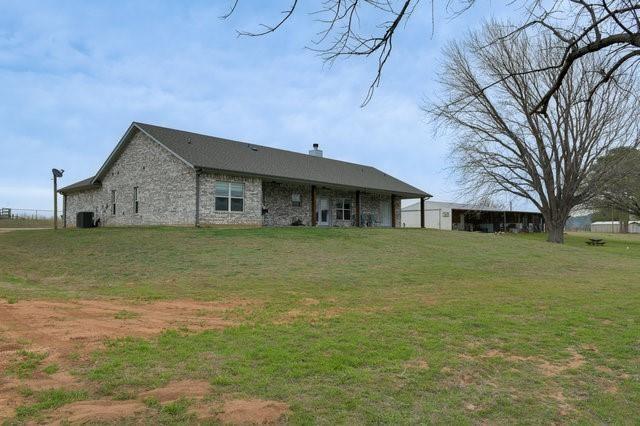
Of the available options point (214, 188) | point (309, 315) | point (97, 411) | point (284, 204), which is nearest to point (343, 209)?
point (284, 204)

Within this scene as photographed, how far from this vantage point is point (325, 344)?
6027 mm

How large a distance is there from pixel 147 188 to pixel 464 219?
3482cm

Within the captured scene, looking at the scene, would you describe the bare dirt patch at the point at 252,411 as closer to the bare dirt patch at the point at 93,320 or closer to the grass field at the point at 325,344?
the grass field at the point at 325,344

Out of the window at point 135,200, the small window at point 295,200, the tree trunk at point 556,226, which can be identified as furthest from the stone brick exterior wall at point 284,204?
the tree trunk at point 556,226

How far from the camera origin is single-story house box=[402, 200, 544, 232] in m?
47.8

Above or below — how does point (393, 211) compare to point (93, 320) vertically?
above

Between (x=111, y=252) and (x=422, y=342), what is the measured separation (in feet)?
43.8

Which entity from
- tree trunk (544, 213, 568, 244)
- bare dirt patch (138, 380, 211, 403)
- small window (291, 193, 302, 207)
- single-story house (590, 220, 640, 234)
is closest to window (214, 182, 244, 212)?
small window (291, 193, 302, 207)

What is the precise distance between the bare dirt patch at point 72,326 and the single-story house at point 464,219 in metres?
38.2

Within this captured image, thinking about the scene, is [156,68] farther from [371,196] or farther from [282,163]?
[371,196]

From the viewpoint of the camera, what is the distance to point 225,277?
12.9 m

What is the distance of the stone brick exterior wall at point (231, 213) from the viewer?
2262cm

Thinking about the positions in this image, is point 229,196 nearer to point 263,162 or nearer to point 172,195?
point 172,195

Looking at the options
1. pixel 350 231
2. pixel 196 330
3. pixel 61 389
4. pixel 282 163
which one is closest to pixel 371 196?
pixel 282 163
